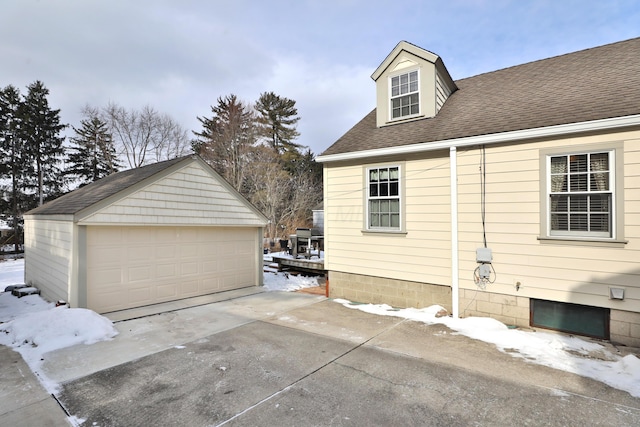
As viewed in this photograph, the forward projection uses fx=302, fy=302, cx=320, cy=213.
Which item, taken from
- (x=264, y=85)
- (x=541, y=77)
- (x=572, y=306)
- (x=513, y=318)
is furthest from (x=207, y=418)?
(x=264, y=85)

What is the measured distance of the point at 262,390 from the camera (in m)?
3.38

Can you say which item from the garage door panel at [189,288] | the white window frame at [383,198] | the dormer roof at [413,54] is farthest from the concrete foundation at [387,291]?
the dormer roof at [413,54]

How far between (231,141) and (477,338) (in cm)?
2329

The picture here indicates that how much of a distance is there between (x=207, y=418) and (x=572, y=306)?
5735 millimetres

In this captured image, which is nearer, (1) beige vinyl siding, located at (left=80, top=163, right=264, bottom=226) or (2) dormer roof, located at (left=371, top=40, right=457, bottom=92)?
(1) beige vinyl siding, located at (left=80, top=163, right=264, bottom=226)

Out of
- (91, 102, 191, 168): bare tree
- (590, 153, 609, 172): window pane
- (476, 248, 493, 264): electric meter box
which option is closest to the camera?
(590, 153, 609, 172): window pane

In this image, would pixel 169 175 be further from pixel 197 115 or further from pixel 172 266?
pixel 197 115

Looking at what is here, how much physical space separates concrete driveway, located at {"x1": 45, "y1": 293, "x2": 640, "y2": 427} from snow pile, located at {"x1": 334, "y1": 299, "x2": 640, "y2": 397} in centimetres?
26

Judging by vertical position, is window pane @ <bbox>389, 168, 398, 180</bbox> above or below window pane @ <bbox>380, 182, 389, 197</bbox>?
above

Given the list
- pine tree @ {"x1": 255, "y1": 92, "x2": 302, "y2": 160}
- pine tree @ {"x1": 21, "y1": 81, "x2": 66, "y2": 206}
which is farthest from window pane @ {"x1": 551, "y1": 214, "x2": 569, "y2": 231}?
pine tree @ {"x1": 21, "y1": 81, "x2": 66, "y2": 206}

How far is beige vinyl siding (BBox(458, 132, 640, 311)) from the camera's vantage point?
4.54 metres

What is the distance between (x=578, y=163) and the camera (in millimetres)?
4969

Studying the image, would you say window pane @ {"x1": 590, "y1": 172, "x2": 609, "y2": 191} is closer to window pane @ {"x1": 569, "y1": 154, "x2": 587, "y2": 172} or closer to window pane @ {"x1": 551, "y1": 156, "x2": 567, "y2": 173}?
window pane @ {"x1": 569, "y1": 154, "x2": 587, "y2": 172}

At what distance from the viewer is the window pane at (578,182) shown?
4.91 m
